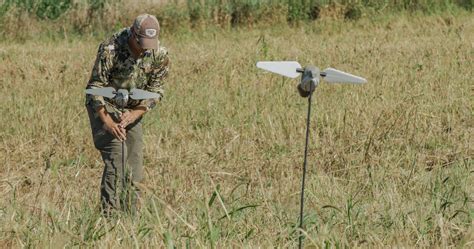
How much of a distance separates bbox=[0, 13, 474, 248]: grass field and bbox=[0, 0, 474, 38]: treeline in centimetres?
90

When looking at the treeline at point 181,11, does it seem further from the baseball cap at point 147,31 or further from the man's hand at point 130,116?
the baseball cap at point 147,31

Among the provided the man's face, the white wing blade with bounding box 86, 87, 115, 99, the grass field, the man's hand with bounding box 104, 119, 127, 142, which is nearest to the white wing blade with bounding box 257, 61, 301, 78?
the grass field

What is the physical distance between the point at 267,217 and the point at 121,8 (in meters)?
8.84

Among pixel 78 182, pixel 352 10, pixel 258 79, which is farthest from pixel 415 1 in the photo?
pixel 78 182

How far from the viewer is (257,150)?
282 inches

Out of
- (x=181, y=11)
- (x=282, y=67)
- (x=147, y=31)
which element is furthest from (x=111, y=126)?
(x=181, y=11)

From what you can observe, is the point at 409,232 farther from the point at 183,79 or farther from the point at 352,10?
the point at 352,10

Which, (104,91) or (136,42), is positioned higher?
(136,42)

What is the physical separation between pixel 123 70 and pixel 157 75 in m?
0.24

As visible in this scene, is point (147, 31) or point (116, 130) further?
point (116, 130)

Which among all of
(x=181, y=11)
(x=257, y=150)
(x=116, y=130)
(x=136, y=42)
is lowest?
(x=181, y=11)

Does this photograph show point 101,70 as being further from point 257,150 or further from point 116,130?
point 257,150

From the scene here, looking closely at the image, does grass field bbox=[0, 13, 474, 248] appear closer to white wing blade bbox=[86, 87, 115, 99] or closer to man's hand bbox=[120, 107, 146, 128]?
man's hand bbox=[120, 107, 146, 128]

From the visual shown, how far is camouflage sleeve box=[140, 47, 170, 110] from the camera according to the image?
5.61 meters
